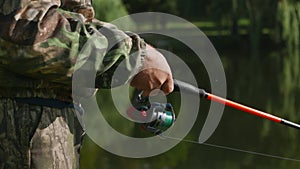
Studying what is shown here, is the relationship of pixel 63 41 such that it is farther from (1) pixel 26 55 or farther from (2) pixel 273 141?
(2) pixel 273 141

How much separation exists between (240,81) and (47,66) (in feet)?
48.8

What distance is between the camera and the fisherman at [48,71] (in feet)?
5.24

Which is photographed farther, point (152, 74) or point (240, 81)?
point (240, 81)

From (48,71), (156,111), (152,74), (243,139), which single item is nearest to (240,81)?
(243,139)

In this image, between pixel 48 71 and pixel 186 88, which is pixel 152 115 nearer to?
pixel 186 88

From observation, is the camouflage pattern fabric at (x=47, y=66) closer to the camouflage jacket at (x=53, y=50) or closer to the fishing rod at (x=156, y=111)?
the camouflage jacket at (x=53, y=50)

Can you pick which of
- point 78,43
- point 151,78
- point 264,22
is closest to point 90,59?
point 78,43

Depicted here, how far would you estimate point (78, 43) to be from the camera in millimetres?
1653

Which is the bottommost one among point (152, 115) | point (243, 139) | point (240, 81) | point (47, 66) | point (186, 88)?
point (240, 81)

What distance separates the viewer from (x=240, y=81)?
53.5ft

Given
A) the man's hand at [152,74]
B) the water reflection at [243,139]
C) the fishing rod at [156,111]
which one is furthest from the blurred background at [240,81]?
the man's hand at [152,74]

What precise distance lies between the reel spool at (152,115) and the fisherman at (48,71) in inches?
10.8

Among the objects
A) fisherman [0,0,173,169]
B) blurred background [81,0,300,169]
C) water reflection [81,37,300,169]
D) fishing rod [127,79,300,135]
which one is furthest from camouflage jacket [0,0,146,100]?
water reflection [81,37,300,169]

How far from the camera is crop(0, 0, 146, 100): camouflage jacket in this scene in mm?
1589
